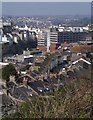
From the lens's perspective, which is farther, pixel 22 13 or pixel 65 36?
pixel 22 13

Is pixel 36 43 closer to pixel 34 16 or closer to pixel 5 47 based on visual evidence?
pixel 5 47

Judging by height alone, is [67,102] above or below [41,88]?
above

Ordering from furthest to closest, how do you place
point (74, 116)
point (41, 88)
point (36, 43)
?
point (36, 43), point (41, 88), point (74, 116)

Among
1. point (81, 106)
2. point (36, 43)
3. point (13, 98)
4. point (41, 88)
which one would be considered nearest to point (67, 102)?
point (81, 106)

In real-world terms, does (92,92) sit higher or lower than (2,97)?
higher

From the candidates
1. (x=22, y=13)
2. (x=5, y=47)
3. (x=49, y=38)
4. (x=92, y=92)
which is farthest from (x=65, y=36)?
(x=92, y=92)

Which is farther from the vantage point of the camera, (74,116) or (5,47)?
(5,47)

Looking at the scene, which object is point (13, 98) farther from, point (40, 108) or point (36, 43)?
point (36, 43)

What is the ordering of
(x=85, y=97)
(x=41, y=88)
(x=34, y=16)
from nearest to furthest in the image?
(x=85, y=97)
(x=41, y=88)
(x=34, y=16)

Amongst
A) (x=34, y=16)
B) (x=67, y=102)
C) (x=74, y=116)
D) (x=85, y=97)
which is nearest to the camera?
(x=74, y=116)
